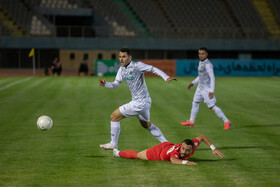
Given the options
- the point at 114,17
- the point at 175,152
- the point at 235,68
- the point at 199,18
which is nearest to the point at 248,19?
the point at 199,18

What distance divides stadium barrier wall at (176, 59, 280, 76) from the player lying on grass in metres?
30.0

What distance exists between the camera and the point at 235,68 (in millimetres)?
38406

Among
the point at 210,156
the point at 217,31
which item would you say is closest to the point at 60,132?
the point at 210,156

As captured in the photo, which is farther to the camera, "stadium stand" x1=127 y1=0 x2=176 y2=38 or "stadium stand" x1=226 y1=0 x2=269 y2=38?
"stadium stand" x1=226 y1=0 x2=269 y2=38

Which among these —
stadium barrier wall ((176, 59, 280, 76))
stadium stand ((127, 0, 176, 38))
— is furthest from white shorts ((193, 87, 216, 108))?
stadium stand ((127, 0, 176, 38))

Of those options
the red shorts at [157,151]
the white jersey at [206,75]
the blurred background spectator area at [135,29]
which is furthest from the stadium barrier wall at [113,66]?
the red shorts at [157,151]

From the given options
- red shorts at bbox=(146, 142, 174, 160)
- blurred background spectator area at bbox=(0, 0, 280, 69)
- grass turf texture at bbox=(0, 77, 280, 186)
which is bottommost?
grass turf texture at bbox=(0, 77, 280, 186)

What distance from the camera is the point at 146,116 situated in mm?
8836

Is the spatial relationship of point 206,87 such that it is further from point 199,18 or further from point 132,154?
point 199,18

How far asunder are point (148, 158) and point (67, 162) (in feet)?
4.78

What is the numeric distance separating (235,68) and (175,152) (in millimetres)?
31708

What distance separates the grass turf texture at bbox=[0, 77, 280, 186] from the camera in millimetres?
7043

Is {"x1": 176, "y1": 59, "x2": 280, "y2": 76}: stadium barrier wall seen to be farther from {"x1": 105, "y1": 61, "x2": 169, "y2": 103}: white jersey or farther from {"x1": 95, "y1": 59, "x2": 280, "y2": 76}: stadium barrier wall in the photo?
{"x1": 105, "y1": 61, "x2": 169, "y2": 103}: white jersey

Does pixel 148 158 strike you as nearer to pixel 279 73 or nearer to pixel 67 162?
pixel 67 162
